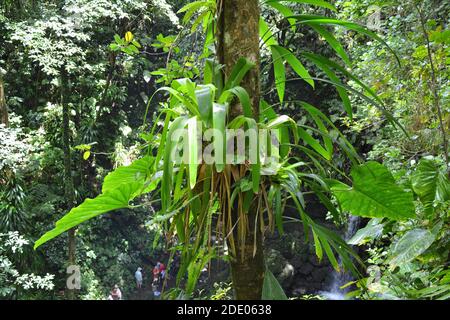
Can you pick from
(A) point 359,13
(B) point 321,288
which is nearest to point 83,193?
(B) point 321,288

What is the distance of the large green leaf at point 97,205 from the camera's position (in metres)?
0.69

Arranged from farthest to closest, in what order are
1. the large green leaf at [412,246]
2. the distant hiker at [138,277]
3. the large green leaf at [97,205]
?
the distant hiker at [138,277] < the large green leaf at [412,246] < the large green leaf at [97,205]

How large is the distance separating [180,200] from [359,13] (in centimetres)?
243

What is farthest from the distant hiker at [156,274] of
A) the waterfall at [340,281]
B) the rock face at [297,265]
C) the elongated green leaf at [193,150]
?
the elongated green leaf at [193,150]

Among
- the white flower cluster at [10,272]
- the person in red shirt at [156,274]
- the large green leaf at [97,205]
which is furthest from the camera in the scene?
the person in red shirt at [156,274]

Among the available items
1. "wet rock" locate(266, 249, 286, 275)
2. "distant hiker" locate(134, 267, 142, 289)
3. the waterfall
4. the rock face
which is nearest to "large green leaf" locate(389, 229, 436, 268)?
the waterfall

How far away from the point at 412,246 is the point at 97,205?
0.58 meters

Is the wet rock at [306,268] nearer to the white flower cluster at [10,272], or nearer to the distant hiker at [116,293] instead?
the distant hiker at [116,293]

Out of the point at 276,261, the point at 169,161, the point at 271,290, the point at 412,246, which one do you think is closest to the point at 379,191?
the point at 412,246

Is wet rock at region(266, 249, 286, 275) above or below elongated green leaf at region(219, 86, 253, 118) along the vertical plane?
below

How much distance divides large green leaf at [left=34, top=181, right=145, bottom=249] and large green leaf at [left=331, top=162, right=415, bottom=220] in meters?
0.35

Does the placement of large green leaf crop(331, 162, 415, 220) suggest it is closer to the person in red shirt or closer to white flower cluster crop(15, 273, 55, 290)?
white flower cluster crop(15, 273, 55, 290)

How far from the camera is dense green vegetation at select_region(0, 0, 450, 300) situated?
0.66 meters

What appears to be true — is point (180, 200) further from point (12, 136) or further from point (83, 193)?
point (83, 193)
